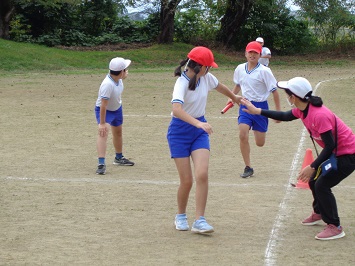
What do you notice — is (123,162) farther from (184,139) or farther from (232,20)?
(232,20)

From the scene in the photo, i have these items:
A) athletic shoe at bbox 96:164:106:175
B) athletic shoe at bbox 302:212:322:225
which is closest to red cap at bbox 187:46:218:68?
athletic shoe at bbox 302:212:322:225

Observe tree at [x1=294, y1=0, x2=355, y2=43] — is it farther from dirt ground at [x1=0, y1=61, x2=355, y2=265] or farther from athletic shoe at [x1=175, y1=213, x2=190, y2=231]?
athletic shoe at [x1=175, y1=213, x2=190, y2=231]

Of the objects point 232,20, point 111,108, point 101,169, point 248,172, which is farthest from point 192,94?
point 232,20

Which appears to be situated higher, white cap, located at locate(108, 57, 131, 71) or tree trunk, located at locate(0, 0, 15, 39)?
white cap, located at locate(108, 57, 131, 71)

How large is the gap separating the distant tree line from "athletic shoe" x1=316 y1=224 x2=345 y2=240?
29.1 m

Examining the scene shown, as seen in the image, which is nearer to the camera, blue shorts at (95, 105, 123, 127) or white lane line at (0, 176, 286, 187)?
white lane line at (0, 176, 286, 187)

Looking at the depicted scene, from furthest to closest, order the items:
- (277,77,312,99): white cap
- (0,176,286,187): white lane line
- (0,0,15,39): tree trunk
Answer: (0,0,15,39): tree trunk → (0,176,286,187): white lane line → (277,77,312,99): white cap

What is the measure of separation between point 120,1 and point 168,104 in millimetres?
19926

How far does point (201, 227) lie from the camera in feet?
22.0

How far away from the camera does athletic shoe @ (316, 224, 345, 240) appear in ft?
21.6

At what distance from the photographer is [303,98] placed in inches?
254

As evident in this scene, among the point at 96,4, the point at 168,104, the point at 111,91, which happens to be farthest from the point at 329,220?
the point at 96,4

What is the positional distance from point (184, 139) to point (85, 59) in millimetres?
25013

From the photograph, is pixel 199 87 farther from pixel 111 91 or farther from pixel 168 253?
pixel 111 91
